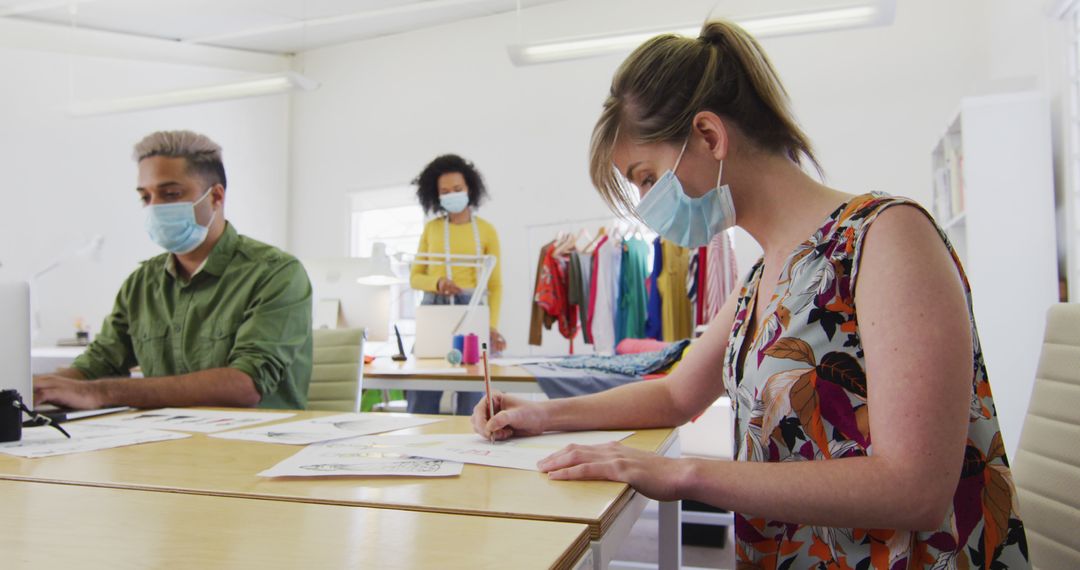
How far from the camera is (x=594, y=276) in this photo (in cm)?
516

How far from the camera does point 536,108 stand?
6148 millimetres

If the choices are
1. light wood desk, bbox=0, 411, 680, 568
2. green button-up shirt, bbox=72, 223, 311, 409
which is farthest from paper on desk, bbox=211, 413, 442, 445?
green button-up shirt, bbox=72, 223, 311, 409

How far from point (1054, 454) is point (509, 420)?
0.79 meters

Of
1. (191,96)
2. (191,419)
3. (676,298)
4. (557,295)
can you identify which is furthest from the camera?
(557,295)

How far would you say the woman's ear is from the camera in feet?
3.30

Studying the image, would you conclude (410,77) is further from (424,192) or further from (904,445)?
(904,445)

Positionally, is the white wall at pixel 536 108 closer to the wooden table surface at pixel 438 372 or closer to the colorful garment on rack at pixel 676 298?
the colorful garment on rack at pixel 676 298

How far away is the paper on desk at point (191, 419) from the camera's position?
54.2 inches

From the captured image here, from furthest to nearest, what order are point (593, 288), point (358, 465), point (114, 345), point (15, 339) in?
point (593, 288)
point (114, 345)
point (15, 339)
point (358, 465)

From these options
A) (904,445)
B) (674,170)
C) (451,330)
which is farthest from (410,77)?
(904,445)

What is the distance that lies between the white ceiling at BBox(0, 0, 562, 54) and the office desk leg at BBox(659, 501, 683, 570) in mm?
5640

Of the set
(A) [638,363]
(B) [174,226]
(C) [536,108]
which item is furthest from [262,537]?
(C) [536,108]

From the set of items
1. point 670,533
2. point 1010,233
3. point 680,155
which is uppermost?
point 1010,233

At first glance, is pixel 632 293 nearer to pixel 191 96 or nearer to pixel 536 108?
pixel 536 108
